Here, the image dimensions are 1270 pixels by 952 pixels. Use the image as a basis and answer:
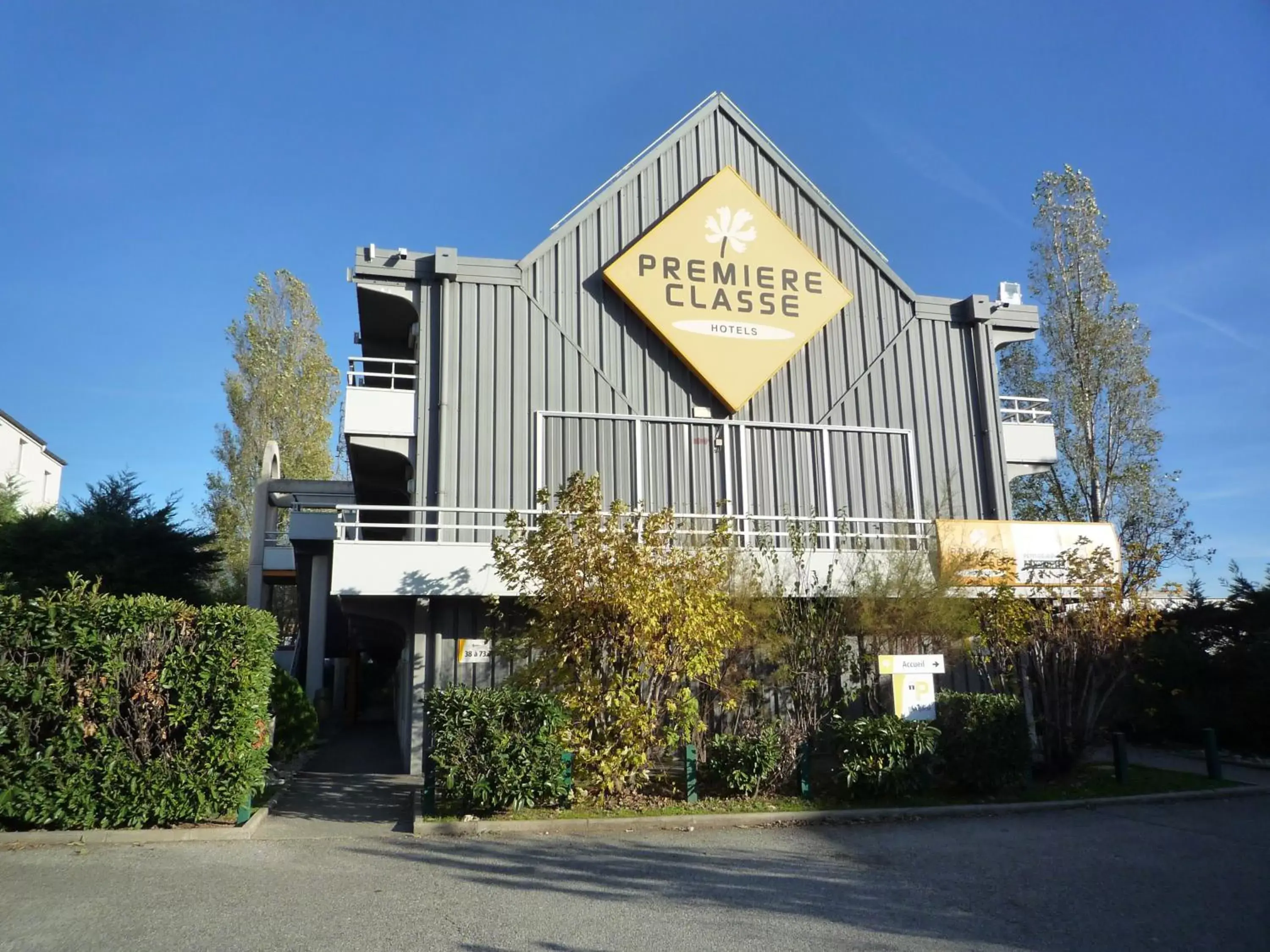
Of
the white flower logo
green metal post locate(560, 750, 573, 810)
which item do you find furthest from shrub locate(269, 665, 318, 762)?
the white flower logo

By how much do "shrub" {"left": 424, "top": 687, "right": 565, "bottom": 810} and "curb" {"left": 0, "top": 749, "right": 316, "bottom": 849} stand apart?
2.22m

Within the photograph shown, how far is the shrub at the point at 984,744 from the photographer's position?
1187 centimetres

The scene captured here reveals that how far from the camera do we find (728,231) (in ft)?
60.4

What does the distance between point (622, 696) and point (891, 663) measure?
148 inches

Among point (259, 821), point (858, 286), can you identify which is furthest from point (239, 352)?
point (259, 821)

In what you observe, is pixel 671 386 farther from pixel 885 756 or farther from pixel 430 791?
pixel 430 791

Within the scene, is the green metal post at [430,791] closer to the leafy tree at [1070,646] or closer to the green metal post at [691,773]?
the green metal post at [691,773]

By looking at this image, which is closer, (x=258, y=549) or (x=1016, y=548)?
(x=1016, y=548)

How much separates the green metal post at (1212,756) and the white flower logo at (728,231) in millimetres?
11661

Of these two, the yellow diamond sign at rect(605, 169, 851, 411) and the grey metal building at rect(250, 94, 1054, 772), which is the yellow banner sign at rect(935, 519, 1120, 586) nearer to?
the grey metal building at rect(250, 94, 1054, 772)

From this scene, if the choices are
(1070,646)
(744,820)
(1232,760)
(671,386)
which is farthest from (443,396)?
(1232,760)

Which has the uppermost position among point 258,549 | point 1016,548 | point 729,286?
point 729,286

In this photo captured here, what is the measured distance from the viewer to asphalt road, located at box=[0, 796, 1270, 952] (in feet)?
21.5

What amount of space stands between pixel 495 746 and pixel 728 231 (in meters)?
11.9
